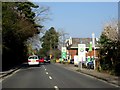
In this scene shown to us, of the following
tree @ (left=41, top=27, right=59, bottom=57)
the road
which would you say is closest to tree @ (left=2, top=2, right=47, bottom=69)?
the road

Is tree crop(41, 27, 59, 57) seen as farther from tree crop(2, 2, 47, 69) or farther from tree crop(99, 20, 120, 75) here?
tree crop(99, 20, 120, 75)

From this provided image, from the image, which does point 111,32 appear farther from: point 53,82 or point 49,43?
point 49,43

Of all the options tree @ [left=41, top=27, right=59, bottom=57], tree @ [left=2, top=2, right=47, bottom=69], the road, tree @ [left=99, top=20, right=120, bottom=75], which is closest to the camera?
the road

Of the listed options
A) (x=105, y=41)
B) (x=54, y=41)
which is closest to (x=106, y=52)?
(x=105, y=41)

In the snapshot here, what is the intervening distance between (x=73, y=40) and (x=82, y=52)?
103 m

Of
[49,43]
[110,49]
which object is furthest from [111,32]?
[49,43]

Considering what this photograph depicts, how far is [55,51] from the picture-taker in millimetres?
144125

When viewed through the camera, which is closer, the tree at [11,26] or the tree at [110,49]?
the tree at [110,49]

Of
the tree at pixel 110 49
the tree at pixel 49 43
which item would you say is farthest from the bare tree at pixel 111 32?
the tree at pixel 49 43

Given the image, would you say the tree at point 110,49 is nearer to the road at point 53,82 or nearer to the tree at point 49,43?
the road at point 53,82

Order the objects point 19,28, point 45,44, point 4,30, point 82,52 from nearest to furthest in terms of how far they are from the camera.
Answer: point 4,30 → point 82,52 → point 19,28 → point 45,44

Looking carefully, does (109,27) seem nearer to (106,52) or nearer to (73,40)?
(106,52)

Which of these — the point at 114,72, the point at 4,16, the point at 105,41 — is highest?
the point at 4,16

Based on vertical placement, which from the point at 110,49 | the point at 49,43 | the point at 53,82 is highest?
the point at 49,43
